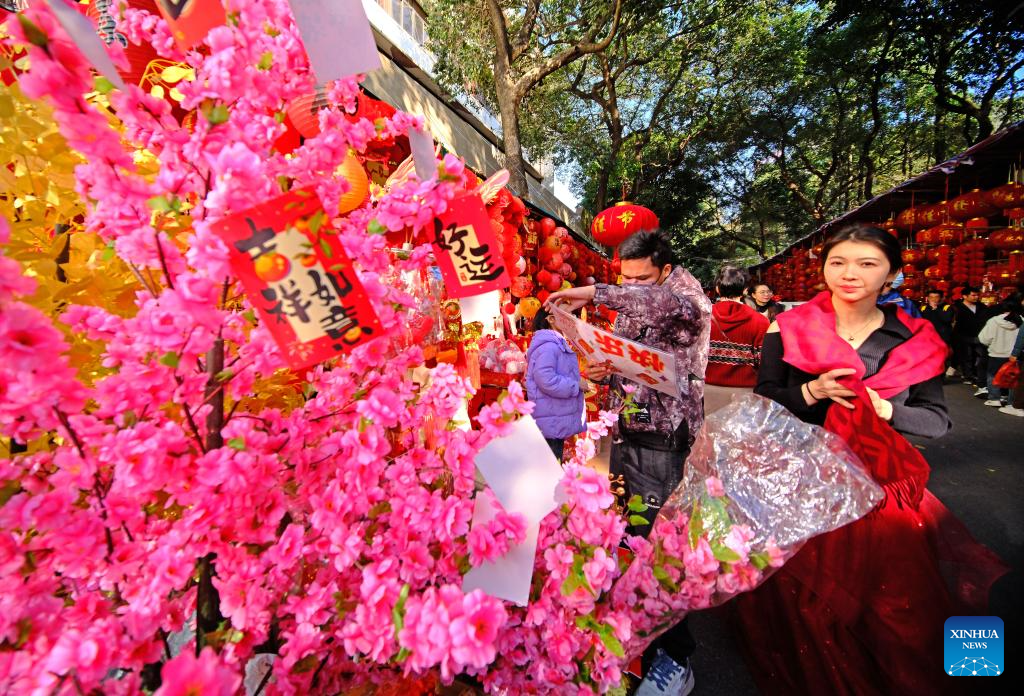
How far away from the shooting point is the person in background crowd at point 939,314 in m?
9.20

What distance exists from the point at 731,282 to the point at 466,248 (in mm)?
3413

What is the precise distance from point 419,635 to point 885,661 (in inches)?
80.8

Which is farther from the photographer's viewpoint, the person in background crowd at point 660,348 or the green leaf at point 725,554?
the person in background crowd at point 660,348

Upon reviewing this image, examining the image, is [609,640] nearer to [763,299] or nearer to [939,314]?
[763,299]

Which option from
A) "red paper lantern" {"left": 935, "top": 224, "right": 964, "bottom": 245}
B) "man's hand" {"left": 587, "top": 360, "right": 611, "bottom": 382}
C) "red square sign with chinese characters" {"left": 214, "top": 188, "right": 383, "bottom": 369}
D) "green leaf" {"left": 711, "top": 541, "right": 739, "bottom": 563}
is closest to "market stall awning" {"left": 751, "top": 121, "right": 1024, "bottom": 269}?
"red paper lantern" {"left": 935, "top": 224, "right": 964, "bottom": 245}

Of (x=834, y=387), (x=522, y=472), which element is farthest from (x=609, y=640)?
(x=834, y=387)

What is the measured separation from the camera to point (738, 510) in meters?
1.27

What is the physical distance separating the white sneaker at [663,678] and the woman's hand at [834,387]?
53.1 inches

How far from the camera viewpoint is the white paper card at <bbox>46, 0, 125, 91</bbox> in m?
0.63

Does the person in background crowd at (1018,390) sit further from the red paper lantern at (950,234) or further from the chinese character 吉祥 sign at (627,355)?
the chinese character 吉祥 sign at (627,355)

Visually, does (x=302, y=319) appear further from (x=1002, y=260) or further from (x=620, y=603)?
(x=1002, y=260)

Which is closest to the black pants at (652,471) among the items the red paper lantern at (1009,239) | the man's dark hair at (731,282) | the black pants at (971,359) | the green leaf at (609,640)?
the green leaf at (609,640)

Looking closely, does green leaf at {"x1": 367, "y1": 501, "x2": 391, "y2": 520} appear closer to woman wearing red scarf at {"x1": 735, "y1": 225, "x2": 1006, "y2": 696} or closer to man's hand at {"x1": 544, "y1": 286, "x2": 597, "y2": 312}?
man's hand at {"x1": 544, "y1": 286, "x2": 597, "y2": 312}

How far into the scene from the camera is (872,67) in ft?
40.9
